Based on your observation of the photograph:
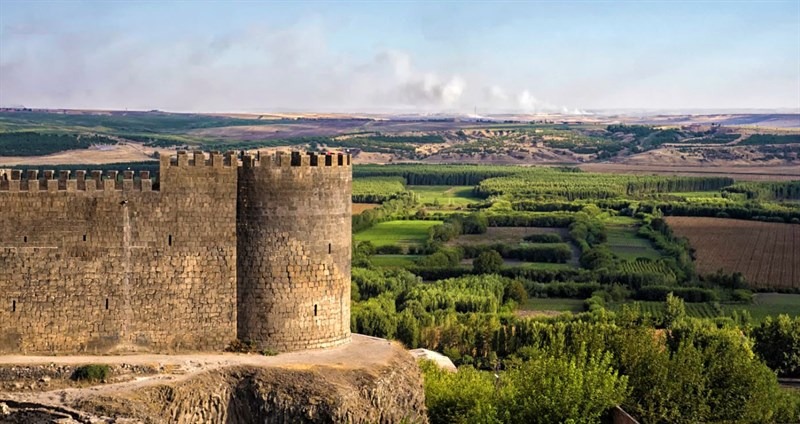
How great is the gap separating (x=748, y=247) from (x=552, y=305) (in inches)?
1095

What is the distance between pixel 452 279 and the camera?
233ft

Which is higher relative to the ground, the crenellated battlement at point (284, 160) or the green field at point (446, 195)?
the crenellated battlement at point (284, 160)

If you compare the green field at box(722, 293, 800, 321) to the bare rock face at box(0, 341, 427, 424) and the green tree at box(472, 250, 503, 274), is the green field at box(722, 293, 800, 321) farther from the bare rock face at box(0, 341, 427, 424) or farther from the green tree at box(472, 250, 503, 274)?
the bare rock face at box(0, 341, 427, 424)

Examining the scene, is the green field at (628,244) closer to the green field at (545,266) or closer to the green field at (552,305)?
the green field at (545,266)

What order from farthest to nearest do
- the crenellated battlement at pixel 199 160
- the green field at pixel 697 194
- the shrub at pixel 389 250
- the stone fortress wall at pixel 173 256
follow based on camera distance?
the green field at pixel 697 194 < the shrub at pixel 389 250 < the crenellated battlement at pixel 199 160 < the stone fortress wall at pixel 173 256

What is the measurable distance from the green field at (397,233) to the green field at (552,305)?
2134 centimetres

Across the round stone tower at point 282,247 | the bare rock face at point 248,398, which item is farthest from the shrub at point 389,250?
the bare rock face at point 248,398

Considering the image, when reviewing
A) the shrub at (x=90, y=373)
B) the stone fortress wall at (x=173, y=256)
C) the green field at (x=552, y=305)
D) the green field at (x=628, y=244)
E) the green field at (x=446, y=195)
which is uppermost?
the stone fortress wall at (x=173, y=256)

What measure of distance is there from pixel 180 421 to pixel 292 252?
516 cm

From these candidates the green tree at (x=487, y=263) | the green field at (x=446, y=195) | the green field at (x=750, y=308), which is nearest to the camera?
the green field at (x=750, y=308)

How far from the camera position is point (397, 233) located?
316ft

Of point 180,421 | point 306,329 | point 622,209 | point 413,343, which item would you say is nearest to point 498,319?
point 413,343

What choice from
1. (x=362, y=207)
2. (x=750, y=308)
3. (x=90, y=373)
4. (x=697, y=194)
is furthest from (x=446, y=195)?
(x=90, y=373)

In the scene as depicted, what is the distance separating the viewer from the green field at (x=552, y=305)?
217 ft
